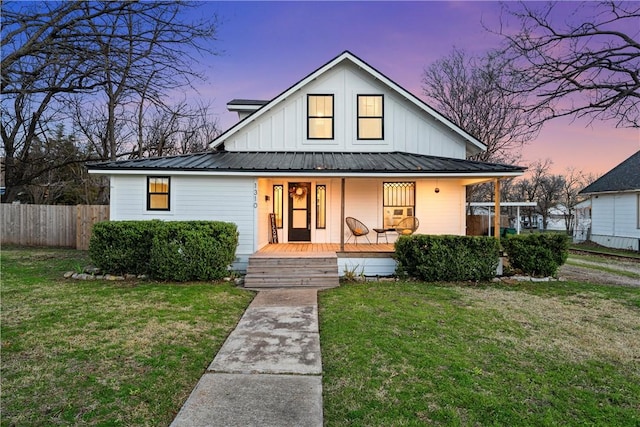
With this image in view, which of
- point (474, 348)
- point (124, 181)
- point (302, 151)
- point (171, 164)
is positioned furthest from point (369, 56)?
point (474, 348)

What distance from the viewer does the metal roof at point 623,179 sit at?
1728 centimetres

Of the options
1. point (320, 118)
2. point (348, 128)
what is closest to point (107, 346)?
point (320, 118)

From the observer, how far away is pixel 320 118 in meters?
11.9

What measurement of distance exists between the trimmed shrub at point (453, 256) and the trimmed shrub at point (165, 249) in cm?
492

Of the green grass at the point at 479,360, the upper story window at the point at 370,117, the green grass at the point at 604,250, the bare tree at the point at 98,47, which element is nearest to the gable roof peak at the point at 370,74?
the upper story window at the point at 370,117

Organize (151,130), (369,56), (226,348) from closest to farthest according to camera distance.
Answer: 1. (226,348)
2. (369,56)
3. (151,130)

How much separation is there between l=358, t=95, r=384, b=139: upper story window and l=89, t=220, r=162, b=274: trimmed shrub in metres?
7.27

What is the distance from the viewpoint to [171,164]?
32.2 ft

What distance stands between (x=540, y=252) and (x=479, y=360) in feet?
20.7

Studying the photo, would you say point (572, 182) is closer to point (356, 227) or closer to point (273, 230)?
point (356, 227)

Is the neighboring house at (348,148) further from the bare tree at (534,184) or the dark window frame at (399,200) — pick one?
the bare tree at (534,184)

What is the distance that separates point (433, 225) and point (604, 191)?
44.9 feet

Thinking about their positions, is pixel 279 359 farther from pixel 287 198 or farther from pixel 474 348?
pixel 287 198

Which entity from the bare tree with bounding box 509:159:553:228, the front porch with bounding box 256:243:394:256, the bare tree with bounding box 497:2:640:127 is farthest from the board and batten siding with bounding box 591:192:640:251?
the bare tree with bounding box 509:159:553:228
